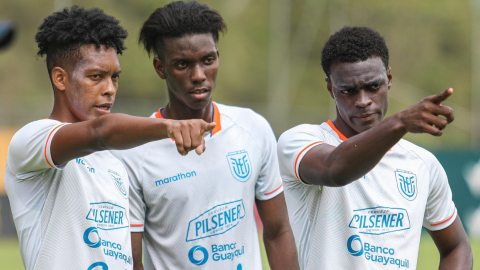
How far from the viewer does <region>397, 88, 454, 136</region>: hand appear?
277cm

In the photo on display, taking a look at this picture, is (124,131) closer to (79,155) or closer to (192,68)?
(79,155)

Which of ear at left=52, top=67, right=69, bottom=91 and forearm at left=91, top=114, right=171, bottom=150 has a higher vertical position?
ear at left=52, top=67, right=69, bottom=91

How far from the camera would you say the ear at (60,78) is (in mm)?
3602

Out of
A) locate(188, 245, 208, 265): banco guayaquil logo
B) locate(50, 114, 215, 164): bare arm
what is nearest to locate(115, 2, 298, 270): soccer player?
locate(188, 245, 208, 265): banco guayaquil logo

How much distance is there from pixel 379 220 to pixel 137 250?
133cm

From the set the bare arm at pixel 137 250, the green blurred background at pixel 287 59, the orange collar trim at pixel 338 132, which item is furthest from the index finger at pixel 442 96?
the green blurred background at pixel 287 59

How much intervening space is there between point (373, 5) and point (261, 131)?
64.9 ft

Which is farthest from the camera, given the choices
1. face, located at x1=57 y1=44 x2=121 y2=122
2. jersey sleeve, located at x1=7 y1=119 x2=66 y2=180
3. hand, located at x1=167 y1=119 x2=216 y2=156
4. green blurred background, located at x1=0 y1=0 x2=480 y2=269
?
green blurred background, located at x1=0 y1=0 x2=480 y2=269

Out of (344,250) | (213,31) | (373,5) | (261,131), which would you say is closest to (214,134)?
(261,131)

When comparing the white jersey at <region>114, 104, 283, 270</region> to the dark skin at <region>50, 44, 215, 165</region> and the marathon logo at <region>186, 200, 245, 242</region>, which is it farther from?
the dark skin at <region>50, 44, 215, 165</region>

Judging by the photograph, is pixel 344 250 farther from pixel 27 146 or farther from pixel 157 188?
pixel 27 146

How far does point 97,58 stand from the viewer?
3629 millimetres

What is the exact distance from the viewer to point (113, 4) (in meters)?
21.1

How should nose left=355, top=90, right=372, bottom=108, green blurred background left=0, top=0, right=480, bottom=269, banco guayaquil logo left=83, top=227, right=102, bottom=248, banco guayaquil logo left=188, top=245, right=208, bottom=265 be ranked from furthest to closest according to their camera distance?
green blurred background left=0, top=0, right=480, bottom=269, banco guayaquil logo left=188, top=245, right=208, bottom=265, nose left=355, top=90, right=372, bottom=108, banco guayaquil logo left=83, top=227, right=102, bottom=248
